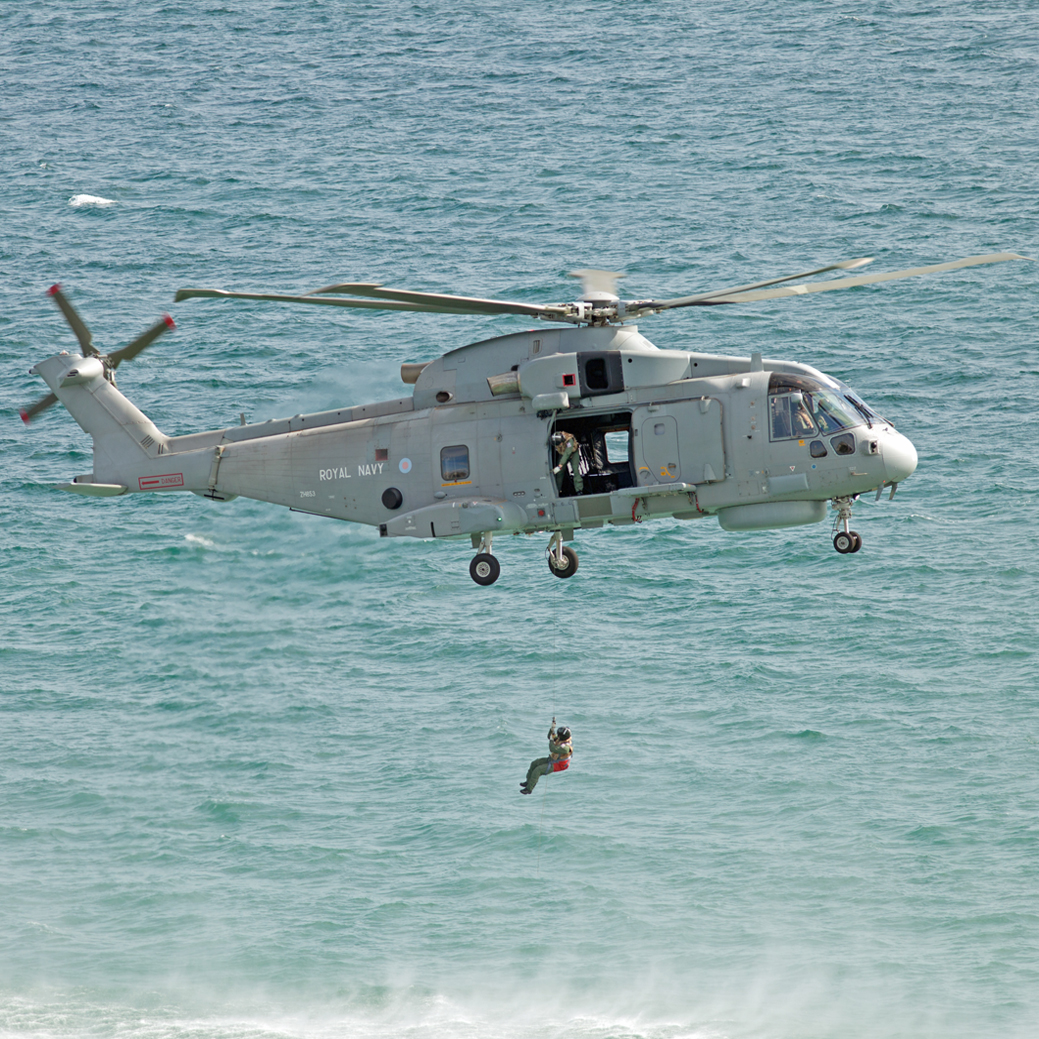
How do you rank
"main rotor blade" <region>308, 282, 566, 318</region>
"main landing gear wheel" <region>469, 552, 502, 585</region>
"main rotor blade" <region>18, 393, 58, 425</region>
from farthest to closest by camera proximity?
"main rotor blade" <region>18, 393, 58, 425</region> → "main landing gear wheel" <region>469, 552, 502, 585</region> → "main rotor blade" <region>308, 282, 566, 318</region>

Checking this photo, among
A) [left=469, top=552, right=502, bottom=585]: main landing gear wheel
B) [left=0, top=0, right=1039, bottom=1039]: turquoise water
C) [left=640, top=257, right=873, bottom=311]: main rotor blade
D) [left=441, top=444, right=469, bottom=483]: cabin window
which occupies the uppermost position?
[left=640, top=257, right=873, bottom=311]: main rotor blade

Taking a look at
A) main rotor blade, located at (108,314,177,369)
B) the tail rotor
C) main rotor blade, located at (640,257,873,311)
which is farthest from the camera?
main rotor blade, located at (108,314,177,369)

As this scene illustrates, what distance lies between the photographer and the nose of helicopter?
1222 inches

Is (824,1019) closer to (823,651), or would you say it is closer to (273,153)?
(823,651)

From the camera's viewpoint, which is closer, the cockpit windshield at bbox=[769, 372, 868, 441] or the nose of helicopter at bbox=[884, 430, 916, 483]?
the nose of helicopter at bbox=[884, 430, 916, 483]

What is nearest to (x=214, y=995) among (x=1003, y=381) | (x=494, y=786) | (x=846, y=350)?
(x=494, y=786)

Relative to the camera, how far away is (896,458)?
31109 mm

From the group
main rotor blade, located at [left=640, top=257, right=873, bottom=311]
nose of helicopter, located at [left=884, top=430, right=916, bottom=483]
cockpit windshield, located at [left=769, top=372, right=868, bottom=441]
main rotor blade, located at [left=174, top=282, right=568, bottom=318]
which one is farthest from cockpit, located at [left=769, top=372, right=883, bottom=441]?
main rotor blade, located at [left=174, top=282, right=568, bottom=318]

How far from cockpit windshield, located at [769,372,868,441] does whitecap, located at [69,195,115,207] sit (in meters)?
105

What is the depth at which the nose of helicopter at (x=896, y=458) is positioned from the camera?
31.0 meters

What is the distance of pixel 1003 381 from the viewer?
10019cm

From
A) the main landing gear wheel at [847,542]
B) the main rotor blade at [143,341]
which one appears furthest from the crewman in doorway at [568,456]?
the main rotor blade at [143,341]

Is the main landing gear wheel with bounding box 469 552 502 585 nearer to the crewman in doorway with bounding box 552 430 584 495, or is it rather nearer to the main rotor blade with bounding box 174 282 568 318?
the crewman in doorway with bounding box 552 430 584 495

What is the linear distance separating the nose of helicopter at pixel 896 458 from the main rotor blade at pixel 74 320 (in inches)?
723
